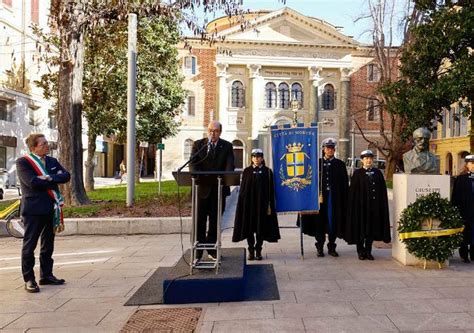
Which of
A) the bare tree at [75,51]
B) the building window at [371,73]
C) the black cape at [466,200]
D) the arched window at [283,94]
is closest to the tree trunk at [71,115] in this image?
the bare tree at [75,51]

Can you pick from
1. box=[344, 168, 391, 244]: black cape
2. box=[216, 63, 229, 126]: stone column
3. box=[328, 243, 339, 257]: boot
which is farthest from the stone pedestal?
box=[216, 63, 229, 126]: stone column

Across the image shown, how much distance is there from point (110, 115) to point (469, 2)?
17.2 m

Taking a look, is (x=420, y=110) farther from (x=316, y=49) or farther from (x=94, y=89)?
(x=316, y=49)

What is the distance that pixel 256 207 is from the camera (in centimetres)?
796

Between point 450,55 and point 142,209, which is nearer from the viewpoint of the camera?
point 142,209

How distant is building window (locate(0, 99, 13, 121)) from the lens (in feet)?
94.2

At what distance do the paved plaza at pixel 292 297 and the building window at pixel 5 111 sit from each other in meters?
22.9

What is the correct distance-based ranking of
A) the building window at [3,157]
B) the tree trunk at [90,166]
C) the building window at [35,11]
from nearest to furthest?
1. the tree trunk at [90,166]
2. the building window at [3,157]
3. the building window at [35,11]

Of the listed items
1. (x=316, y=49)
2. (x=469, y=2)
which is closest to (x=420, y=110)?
(x=469, y=2)

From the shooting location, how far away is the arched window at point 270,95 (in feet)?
164

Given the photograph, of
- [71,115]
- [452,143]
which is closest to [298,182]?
[71,115]

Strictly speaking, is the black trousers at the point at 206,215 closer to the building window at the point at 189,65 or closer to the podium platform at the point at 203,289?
the podium platform at the point at 203,289

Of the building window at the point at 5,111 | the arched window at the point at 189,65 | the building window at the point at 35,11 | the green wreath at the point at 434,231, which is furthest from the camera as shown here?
the arched window at the point at 189,65

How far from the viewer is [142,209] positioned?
42.2 feet
